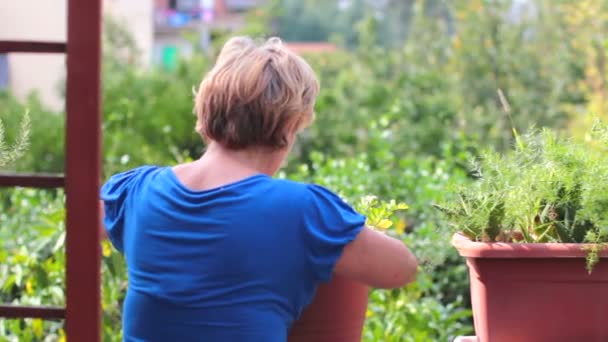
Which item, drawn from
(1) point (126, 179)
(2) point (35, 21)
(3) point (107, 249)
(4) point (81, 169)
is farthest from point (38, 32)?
(4) point (81, 169)

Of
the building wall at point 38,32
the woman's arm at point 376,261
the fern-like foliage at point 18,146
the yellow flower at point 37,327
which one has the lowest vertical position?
the yellow flower at point 37,327

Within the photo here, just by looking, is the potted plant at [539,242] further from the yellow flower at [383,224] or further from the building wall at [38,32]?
the building wall at [38,32]

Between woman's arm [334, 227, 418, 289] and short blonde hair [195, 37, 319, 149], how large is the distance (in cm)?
25

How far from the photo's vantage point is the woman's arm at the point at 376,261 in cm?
198

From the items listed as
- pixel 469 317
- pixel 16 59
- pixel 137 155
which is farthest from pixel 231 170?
pixel 16 59

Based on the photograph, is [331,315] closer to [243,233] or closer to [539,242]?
[243,233]

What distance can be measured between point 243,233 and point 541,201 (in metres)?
0.64

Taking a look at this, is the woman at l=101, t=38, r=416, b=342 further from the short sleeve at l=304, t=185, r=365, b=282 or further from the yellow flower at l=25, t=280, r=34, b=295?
the yellow flower at l=25, t=280, r=34, b=295

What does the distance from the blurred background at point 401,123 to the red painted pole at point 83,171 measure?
3.36 ft

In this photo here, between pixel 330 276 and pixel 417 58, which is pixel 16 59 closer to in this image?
pixel 417 58

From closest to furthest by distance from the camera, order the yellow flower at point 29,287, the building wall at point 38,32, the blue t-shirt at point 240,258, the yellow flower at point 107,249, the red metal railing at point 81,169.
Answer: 1. the red metal railing at point 81,169
2. the blue t-shirt at point 240,258
3. the yellow flower at point 107,249
4. the yellow flower at point 29,287
5. the building wall at point 38,32

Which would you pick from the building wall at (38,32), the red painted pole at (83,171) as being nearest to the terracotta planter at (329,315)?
the red painted pole at (83,171)

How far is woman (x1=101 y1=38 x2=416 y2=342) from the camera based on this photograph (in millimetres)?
1953

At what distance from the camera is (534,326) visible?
2090mm
